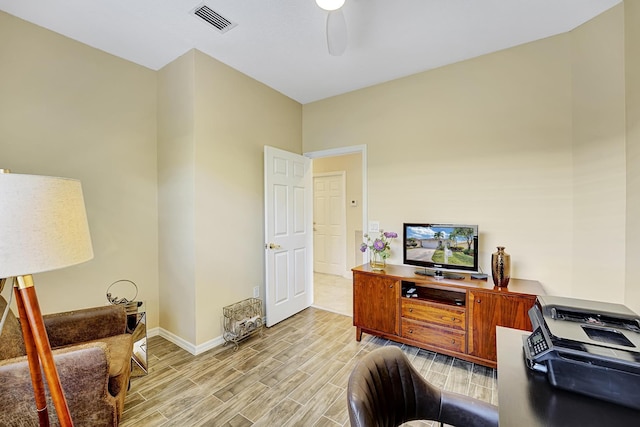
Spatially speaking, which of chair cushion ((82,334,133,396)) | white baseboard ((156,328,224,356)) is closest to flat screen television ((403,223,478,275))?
Result: white baseboard ((156,328,224,356))

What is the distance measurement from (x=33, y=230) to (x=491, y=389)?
2.81 meters

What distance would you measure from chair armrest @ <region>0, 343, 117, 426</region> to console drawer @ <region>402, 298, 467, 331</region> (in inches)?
89.0

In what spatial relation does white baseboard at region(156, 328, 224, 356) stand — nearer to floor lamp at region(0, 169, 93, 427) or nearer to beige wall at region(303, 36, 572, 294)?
floor lamp at region(0, 169, 93, 427)

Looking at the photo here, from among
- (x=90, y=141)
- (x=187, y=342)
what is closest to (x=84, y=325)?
(x=187, y=342)

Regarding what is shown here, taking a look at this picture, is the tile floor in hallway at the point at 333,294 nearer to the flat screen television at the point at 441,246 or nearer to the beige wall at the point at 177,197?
the flat screen television at the point at 441,246

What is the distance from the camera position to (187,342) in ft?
8.45

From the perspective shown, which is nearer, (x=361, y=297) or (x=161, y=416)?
(x=161, y=416)

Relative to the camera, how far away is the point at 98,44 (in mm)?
2418

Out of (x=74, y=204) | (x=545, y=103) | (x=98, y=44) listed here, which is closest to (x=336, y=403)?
(x=74, y=204)

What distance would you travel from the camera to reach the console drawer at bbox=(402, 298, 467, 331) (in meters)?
2.27

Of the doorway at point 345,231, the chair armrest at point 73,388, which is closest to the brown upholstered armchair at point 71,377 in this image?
the chair armrest at point 73,388

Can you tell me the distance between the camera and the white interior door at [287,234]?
10.1ft

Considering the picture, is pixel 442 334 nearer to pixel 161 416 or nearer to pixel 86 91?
pixel 161 416

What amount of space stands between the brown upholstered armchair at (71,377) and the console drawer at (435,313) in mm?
2245
